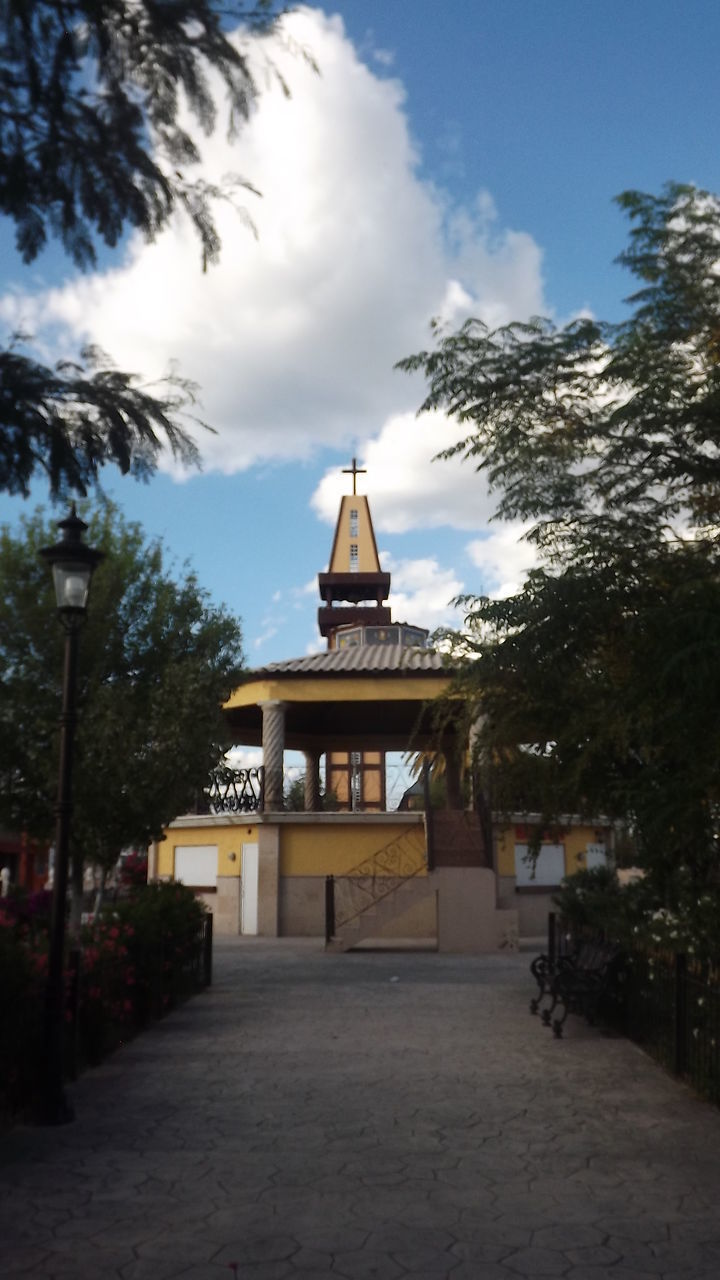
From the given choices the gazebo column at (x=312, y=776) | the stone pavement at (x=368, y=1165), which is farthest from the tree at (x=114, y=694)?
the gazebo column at (x=312, y=776)

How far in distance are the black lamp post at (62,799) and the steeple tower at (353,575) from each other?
53.3 meters

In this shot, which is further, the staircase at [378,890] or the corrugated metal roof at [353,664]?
the corrugated metal roof at [353,664]

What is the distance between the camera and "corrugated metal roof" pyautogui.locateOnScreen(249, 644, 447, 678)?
91.4ft

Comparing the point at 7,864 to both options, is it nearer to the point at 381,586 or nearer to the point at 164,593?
the point at 164,593

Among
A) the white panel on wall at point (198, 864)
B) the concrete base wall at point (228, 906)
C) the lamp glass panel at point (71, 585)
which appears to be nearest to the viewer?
the lamp glass panel at point (71, 585)

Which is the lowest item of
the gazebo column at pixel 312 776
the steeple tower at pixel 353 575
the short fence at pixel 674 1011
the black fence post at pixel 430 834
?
the short fence at pixel 674 1011

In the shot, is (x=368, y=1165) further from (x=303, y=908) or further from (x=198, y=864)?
(x=198, y=864)

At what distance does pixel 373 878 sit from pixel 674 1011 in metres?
14.5

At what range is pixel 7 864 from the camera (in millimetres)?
40500

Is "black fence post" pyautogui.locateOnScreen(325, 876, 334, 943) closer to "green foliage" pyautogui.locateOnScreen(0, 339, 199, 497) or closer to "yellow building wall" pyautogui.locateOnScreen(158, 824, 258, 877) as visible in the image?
"yellow building wall" pyautogui.locateOnScreen(158, 824, 258, 877)

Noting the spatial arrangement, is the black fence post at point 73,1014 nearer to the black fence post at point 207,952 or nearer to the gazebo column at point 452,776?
the black fence post at point 207,952

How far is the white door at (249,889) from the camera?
27062 millimetres

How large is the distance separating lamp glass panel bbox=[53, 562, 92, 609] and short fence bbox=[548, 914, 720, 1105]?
5608mm

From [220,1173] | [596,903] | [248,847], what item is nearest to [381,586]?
[248,847]
